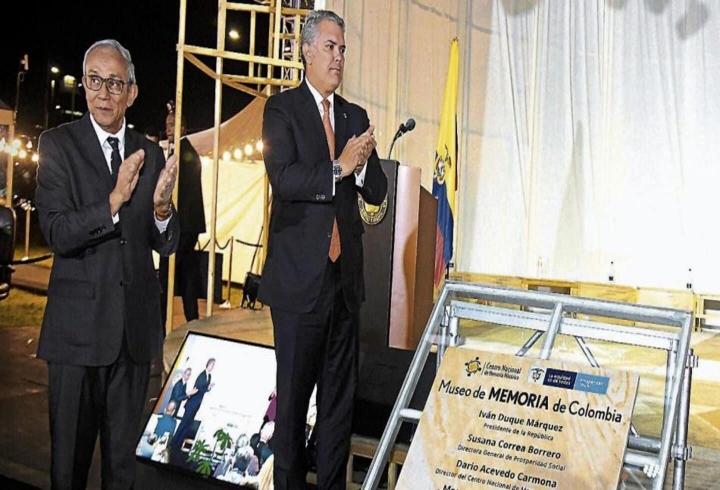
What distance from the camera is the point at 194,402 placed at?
2615 mm

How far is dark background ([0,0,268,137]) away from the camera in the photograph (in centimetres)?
1219

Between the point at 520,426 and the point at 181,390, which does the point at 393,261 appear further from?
the point at 520,426

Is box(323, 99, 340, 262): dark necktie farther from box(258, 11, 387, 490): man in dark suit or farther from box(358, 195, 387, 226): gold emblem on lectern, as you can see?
box(358, 195, 387, 226): gold emblem on lectern

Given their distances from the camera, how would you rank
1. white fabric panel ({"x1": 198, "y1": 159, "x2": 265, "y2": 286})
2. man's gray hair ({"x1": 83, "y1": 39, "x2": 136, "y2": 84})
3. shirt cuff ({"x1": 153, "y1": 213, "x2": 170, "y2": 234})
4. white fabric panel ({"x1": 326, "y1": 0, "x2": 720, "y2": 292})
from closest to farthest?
man's gray hair ({"x1": 83, "y1": 39, "x2": 136, "y2": 84}), shirt cuff ({"x1": 153, "y1": 213, "x2": 170, "y2": 234}), white fabric panel ({"x1": 326, "y1": 0, "x2": 720, "y2": 292}), white fabric panel ({"x1": 198, "y1": 159, "x2": 265, "y2": 286})

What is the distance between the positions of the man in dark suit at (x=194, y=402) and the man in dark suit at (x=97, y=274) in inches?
27.8

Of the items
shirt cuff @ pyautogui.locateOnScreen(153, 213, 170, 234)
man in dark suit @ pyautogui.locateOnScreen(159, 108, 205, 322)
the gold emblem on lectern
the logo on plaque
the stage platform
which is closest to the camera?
the logo on plaque

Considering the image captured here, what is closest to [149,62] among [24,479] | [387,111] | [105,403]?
[387,111]

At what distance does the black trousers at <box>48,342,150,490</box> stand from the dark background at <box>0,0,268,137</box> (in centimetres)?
918

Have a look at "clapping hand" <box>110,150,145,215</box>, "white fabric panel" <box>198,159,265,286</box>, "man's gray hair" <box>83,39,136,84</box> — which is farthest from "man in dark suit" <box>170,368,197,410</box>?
"white fabric panel" <box>198,159,265,286</box>

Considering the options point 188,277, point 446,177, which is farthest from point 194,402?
point 446,177

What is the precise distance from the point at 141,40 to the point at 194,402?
37.3ft

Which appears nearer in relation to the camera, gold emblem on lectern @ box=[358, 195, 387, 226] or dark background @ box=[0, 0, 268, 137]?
gold emblem on lectern @ box=[358, 195, 387, 226]

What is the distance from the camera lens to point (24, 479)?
2740 millimetres

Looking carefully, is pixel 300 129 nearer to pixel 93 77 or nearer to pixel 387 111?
pixel 93 77
